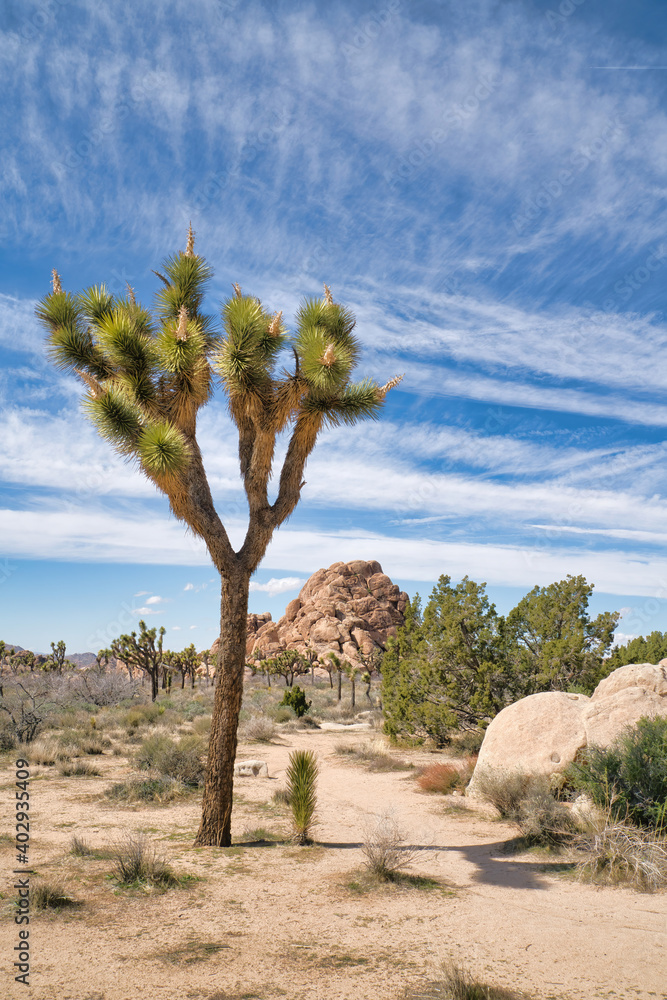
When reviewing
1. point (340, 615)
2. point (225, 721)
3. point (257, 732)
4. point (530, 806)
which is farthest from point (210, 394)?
point (340, 615)

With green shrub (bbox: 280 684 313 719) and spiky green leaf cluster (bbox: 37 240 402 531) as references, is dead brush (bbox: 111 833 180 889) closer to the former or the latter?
spiky green leaf cluster (bbox: 37 240 402 531)

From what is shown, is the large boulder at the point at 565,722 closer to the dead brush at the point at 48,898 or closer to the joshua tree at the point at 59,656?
the dead brush at the point at 48,898

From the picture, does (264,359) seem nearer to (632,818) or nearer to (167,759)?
(632,818)

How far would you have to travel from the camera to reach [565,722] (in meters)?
10.4

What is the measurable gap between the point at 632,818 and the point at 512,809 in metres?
2.42

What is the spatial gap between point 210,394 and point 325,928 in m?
7.10

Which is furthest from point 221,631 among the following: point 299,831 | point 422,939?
point 422,939

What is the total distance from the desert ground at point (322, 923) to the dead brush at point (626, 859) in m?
0.23

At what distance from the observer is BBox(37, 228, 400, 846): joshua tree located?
8477 millimetres

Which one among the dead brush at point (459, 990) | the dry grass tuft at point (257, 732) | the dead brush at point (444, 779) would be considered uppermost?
the dead brush at point (459, 990)

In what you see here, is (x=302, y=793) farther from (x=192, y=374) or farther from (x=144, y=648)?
(x=144, y=648)

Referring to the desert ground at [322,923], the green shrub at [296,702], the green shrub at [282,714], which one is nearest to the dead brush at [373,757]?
the desert ground at [322,923]

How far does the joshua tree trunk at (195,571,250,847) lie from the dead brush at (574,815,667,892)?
4.60 meters

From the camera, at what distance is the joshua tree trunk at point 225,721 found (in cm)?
848
